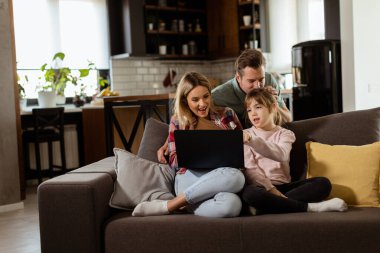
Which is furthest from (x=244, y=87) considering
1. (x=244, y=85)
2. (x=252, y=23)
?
(x=252, y=23)

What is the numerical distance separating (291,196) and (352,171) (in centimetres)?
36

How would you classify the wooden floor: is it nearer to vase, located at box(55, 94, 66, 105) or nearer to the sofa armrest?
the sofa armrest

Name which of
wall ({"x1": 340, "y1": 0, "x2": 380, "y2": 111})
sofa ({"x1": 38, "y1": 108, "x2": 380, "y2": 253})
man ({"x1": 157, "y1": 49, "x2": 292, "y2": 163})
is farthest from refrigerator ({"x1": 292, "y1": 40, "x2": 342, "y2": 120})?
sofa ({"x1": 38, "y1": 108, "x2": 380, "y2": 253})

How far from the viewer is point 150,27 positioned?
7.30 m

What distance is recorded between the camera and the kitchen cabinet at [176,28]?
739 cm

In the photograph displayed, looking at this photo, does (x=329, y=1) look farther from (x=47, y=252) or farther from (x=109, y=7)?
(x=47, y=252)

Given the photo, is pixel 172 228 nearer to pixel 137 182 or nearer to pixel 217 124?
pixel 137 182

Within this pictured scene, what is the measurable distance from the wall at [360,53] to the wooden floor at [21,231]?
3.24 metres

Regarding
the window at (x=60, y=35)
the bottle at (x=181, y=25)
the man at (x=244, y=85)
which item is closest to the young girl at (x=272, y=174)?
the man at (x=244, y=85)

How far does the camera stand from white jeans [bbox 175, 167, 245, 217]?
8.01ft

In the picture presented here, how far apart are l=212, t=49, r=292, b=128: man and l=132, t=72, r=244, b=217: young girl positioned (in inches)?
10.0

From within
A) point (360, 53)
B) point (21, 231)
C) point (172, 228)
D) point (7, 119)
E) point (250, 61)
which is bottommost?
point (21, 231)

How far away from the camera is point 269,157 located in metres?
2.65

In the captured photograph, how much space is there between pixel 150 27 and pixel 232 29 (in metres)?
1.16
